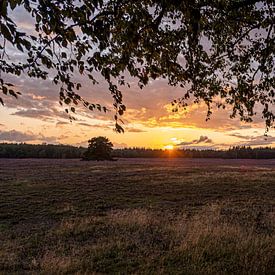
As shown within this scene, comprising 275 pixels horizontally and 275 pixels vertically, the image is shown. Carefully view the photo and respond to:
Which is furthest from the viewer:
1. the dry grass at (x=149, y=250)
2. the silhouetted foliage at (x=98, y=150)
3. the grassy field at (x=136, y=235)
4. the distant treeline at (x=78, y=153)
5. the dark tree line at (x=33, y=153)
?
the distant treeline at (x=78, y=153)

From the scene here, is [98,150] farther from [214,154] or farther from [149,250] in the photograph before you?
[149,250]

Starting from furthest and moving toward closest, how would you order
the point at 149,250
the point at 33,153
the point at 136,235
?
the point at 33,153
the point at 136,235
the point at 149,250

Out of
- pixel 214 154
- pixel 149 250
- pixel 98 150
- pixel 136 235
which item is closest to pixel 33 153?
pixel 98 150

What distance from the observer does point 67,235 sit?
16.0 meters

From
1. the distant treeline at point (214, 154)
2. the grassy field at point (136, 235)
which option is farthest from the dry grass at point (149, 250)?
the distant treeline at point (214, 154)

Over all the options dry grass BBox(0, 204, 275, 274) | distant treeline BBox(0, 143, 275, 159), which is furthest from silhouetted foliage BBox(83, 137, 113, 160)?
dry grass BBox(0, 204, 275, 274)

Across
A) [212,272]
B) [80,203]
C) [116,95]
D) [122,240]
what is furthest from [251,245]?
[80,203]

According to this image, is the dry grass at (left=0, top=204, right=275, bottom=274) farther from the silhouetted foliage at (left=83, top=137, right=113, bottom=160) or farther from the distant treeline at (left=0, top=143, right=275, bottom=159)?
the distant treeline at (left=0, top=143, right=275, bottom=159)

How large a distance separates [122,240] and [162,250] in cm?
244

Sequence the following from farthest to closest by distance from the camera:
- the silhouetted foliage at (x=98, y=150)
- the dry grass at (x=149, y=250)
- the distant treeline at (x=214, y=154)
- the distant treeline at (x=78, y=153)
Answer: the distant treeline at (x=214, y=154) < the distant treeline at (x=78, y=153) < the silhouetted foliage at (x=98, y=150) < the dry grass at (x=149, y=250)

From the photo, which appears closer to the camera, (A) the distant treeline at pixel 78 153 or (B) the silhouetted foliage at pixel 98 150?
(B) the silhouetted foliage at pixel 98 150

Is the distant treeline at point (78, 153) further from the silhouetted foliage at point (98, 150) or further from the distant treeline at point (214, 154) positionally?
the silhouetted foliage at point (98, 150)

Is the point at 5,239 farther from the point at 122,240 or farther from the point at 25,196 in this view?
the point at 25,196

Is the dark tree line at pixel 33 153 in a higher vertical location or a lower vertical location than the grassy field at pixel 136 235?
higher
